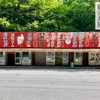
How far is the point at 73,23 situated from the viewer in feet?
149

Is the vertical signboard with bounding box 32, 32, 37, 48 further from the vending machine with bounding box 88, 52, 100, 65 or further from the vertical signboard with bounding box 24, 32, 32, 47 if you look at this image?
the vending machine with bounding box 88, 52, 100, 65

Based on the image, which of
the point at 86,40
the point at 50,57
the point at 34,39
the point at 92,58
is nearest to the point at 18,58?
the point at 34,39

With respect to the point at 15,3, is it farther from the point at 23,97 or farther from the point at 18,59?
the point at 23,97

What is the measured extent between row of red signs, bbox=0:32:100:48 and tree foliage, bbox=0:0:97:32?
5634mm

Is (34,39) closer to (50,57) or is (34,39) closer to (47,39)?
(47,39)

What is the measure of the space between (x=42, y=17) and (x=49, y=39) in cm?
906

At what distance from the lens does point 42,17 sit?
4447cm

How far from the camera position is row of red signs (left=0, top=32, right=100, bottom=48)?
3588 cm

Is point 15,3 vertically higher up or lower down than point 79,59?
higher up

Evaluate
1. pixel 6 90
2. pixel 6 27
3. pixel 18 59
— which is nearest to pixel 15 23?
pixel 6 27

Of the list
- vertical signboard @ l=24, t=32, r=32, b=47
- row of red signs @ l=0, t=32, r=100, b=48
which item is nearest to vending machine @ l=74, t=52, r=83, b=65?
row of red signs @ l=0, t=32, r=100, b=48

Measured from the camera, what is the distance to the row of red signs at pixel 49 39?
118 feet

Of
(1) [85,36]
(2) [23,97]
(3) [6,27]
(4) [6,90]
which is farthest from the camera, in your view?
(3) [6,27]

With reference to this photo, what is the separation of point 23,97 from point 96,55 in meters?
25.9
